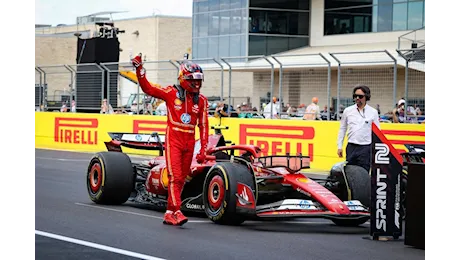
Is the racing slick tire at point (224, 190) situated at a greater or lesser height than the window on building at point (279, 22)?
lesser

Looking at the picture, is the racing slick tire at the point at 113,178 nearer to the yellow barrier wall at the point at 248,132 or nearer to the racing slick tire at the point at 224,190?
the racing slick tire at the point at 224,190

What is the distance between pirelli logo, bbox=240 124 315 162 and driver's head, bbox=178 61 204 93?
9.35m

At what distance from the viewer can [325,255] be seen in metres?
7.73

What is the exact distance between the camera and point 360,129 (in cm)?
1108

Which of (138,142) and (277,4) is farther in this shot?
(277,4)

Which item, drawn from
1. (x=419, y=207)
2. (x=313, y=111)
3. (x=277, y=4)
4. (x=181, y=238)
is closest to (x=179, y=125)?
(x=181, y=238)

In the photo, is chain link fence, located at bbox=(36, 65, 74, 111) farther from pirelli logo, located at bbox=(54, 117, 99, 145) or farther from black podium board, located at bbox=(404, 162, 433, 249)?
black podium board, located at bbox=(404, 162, 433, 249)

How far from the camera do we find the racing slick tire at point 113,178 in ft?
35.7

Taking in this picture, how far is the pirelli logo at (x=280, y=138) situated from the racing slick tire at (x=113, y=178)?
836 cm

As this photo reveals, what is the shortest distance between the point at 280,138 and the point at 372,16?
66.7 feet

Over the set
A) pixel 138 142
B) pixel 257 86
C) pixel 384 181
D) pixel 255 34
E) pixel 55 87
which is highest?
pixel 255 34

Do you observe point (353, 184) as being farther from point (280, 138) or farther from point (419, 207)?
point (280, 138)

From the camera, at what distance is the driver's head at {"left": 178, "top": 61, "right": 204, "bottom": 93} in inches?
382

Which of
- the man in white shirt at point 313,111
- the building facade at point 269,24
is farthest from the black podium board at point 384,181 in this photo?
the building facade at point 269,24
